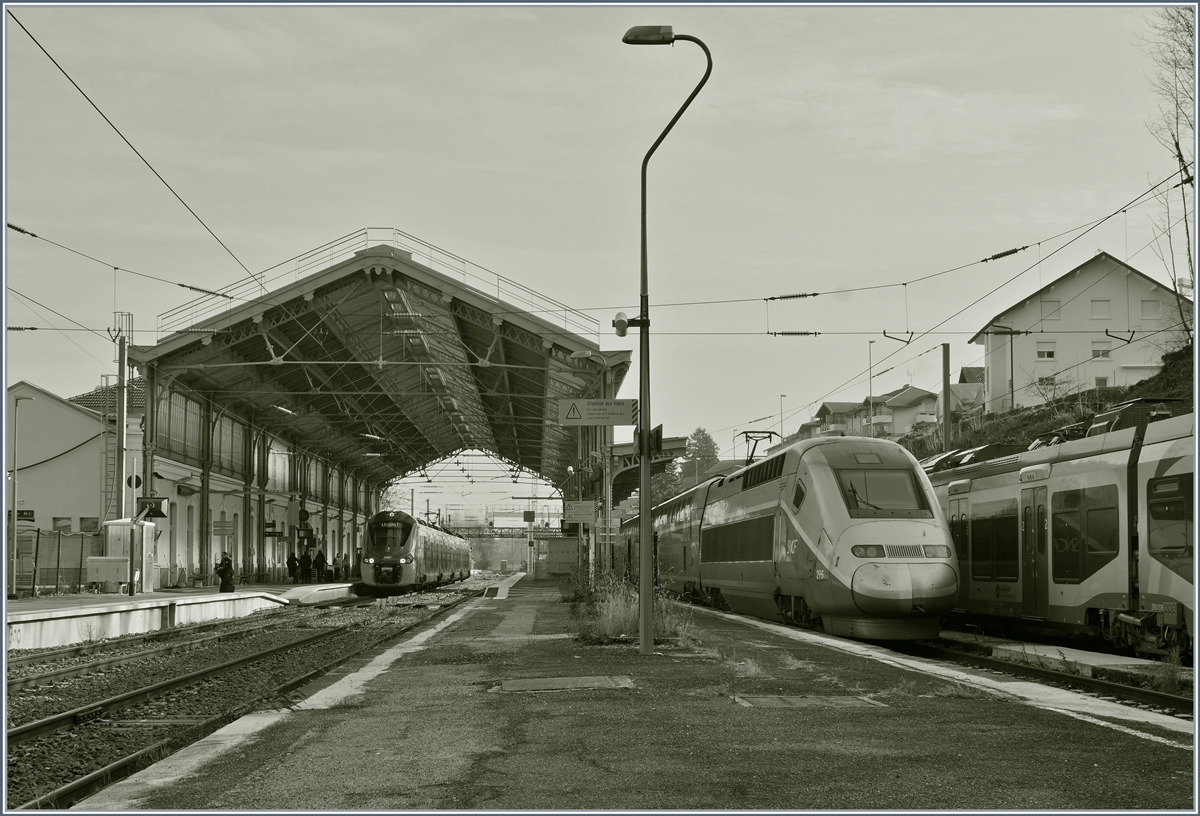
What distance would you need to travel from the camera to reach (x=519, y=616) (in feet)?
87.8

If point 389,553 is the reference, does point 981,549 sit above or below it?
above

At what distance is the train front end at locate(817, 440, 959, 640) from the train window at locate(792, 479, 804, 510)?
0.91 meters

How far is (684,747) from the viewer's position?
27.1 feet

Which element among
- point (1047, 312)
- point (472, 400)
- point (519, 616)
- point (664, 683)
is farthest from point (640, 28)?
point (1047, 312)

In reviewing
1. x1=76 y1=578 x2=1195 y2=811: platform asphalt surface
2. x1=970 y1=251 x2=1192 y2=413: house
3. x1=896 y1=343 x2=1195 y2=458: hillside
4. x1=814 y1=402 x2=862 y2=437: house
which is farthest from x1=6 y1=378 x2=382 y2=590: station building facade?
x1=814 y1=402 x2=862 y2=437: house

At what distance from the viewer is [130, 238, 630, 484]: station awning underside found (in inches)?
1518

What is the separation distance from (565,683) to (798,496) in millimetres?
8633

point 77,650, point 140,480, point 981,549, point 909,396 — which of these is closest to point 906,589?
point 981,549

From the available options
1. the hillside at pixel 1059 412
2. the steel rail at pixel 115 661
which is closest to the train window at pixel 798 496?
the steel rail at pixel 115 661

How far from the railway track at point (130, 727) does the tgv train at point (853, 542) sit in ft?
23.6

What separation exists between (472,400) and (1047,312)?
1330 inches

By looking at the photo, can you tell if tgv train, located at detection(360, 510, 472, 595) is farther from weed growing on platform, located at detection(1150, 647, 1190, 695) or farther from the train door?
weed growing on platform, located at detection(1150, 647, 1190, 695)

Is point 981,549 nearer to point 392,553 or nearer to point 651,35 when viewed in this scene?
point 651,35

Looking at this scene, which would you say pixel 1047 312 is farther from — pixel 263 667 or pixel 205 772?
pixel 205 772
